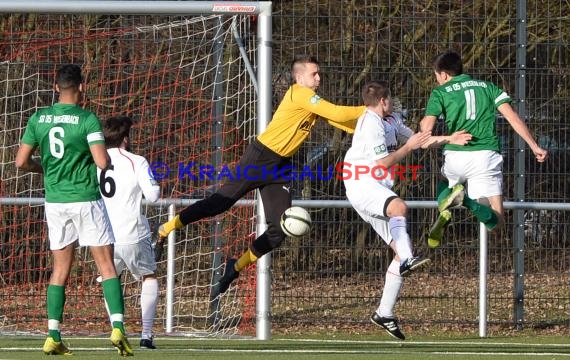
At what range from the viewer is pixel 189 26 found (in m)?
13.8

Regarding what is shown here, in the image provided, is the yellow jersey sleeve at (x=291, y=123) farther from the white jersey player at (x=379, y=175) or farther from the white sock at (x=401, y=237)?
the white sock at (x=401, y=237)

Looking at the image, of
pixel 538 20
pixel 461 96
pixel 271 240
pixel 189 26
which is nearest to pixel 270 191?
pixel 271 240

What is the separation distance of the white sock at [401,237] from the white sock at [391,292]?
1.73 ft

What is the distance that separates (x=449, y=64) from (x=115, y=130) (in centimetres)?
288

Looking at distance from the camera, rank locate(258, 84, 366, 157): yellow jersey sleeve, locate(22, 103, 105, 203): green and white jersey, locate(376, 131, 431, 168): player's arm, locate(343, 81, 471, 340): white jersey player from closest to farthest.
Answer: locate(22, 103, 105, 203): green and white jersey
locate(376, 131, 431, 168): player's arm
locate(343, 81, 471, 340): white jersey player
locate(258, 84, 366, 157): yellow jersey sleeve

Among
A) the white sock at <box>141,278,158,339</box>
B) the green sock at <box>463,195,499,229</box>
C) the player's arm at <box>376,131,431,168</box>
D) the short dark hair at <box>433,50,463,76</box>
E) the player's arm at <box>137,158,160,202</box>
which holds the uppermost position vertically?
the short dark hair at <box>433,50,463,76</box>

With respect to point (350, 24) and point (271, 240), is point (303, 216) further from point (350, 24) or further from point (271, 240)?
point (350, 24)

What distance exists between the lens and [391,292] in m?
11.3

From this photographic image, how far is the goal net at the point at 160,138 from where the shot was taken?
13.4 metres

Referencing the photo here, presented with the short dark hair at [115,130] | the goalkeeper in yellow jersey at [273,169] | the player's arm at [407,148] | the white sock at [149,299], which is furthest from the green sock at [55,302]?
the player's arm at [407,148]

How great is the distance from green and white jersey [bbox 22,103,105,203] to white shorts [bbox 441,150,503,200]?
324cm

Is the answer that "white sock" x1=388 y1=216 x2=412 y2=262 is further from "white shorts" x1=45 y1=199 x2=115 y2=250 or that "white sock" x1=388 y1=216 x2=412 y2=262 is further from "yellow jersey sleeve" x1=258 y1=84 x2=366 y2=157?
"white shorts" x1=45 y1=199 x2=115 y2=250

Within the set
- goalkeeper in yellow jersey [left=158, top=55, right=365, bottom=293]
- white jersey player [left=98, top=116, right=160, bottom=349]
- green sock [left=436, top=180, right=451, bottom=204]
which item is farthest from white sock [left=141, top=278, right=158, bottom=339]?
green sock [left=436, top=180, right=451, bottom=204]

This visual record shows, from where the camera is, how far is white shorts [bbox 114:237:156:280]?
429 inches
